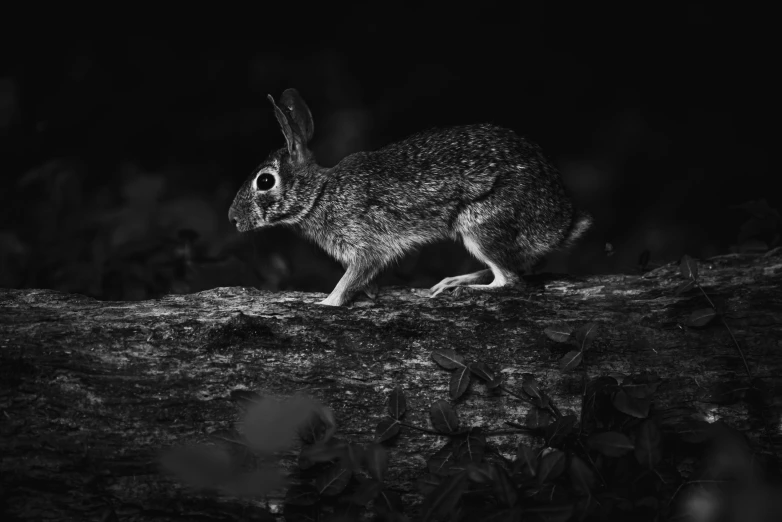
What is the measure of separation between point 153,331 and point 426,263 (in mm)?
2924

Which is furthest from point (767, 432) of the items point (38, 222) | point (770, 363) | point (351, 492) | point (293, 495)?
point (38, 222)

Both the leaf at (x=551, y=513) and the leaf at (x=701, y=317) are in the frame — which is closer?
the leaf at (x=551, y=513)

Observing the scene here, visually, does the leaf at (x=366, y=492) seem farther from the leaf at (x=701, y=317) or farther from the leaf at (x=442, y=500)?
the leaf at (x=701, y=317)

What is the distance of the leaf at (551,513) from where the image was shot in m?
2.55

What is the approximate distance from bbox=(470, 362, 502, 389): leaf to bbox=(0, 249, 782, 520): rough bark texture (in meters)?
0.11

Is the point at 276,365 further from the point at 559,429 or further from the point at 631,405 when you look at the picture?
the point at 631,405

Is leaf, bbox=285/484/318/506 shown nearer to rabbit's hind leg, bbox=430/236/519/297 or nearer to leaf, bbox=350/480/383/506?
leaf, bbox=350/480/383/506

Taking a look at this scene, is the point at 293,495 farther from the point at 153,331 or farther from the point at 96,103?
the point at 96,103

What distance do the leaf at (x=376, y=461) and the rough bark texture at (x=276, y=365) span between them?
34 cm

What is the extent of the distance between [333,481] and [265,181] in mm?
2593

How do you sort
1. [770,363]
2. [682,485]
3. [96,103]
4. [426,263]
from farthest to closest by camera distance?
1. [96,103]
2. [426,263]
3. [770,363]
4. [682,485]

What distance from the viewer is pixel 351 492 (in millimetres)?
2869

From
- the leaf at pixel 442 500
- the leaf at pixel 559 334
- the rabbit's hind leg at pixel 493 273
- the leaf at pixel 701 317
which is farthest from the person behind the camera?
the rabbit's hind leg at pixel 493 273

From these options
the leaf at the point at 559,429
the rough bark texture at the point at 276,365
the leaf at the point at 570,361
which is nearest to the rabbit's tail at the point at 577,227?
the rough bark texture at the point at 276,365
